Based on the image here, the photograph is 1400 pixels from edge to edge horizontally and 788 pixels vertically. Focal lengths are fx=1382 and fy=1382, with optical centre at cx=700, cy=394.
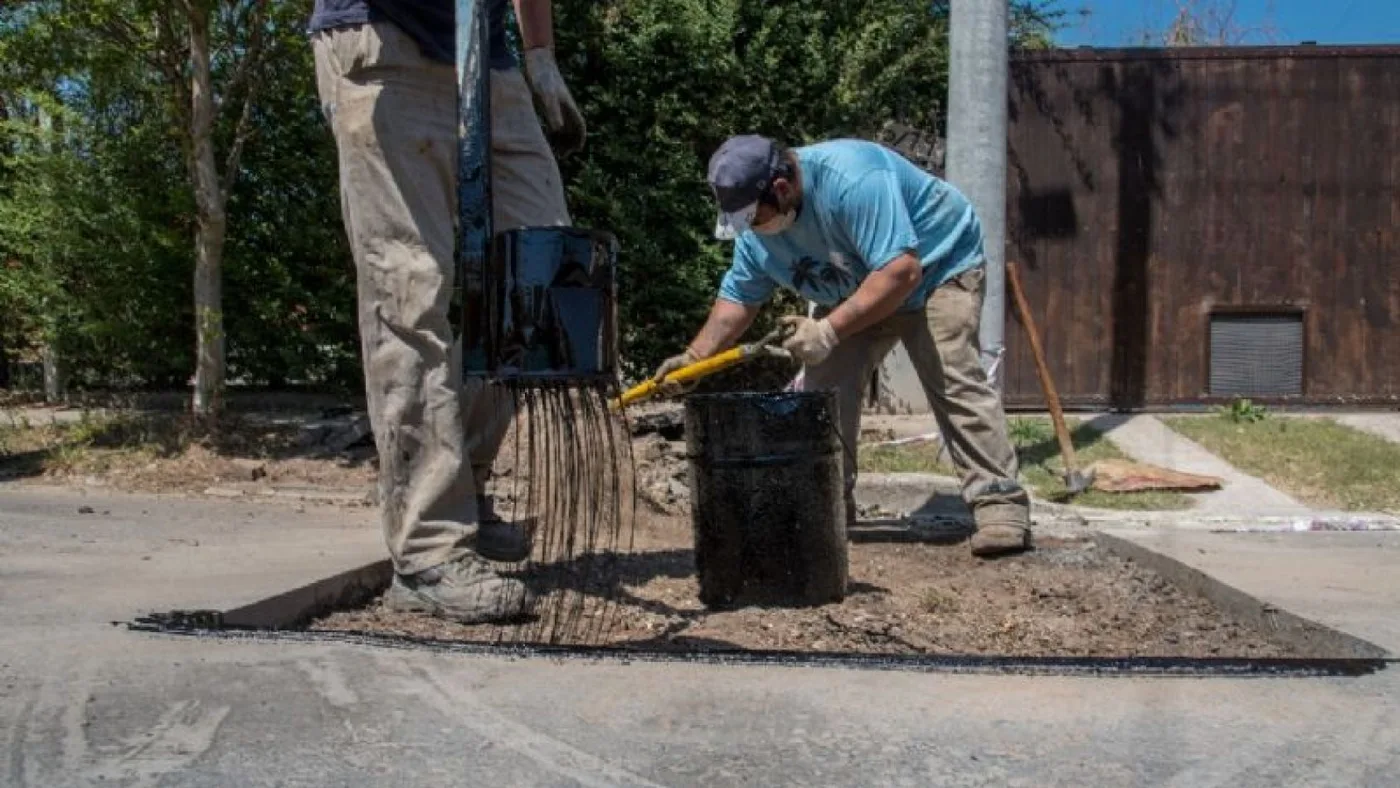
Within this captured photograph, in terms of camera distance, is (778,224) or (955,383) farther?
(955,383)

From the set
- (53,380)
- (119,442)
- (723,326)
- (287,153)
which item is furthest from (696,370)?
(53,380)

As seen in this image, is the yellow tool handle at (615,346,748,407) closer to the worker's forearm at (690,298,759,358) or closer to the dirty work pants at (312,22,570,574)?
the dirty work pants at (312,22,570,574)

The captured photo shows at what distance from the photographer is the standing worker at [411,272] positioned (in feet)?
11.3

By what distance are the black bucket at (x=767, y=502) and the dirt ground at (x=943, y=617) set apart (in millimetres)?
80

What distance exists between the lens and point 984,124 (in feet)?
24.1

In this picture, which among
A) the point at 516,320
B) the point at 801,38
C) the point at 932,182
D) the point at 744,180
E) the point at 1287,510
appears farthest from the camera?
the point at 801,38

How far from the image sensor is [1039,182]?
31.1 ft

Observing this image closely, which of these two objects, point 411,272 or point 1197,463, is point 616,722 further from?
point 1197,463

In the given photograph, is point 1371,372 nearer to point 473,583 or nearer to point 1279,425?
point 1279,425

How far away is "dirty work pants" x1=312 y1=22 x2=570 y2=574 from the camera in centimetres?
344

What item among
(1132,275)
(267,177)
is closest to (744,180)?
(267,177)

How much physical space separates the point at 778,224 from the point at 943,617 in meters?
1.37

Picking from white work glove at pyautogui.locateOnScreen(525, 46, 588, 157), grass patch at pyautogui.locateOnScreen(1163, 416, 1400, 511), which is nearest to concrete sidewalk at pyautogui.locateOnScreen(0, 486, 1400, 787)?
white work glove at pyautogui.locateOnScreen(525, 46, 588, 157)

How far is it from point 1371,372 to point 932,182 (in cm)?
614
